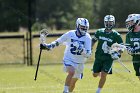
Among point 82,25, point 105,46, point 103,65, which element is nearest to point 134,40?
point 105,46

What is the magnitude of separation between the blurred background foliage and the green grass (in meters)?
4.94

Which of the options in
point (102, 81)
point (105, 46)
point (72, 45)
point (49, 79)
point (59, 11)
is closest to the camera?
point (72, 45)

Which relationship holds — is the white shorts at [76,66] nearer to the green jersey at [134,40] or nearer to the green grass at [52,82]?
the green jersey at [134,40]

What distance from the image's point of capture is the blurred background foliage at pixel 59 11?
2991cm

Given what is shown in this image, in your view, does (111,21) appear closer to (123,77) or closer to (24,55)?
(123,77)

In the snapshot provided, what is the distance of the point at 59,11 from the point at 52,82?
38.8 metres

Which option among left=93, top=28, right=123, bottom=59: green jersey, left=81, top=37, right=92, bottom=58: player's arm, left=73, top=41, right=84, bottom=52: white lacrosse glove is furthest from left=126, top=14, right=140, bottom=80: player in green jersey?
left=73, top=41, right=84, bottom=52: white lacrosse glove

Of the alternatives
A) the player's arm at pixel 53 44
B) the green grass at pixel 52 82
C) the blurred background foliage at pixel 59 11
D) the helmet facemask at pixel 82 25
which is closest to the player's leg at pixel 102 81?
the green grass at pixel 52 82

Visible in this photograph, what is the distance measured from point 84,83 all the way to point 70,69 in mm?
4079

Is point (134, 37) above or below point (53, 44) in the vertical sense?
above

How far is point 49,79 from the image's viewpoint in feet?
59.1

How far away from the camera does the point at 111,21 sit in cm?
1345

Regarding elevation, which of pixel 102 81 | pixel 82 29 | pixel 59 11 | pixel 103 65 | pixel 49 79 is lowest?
pixel 49 79

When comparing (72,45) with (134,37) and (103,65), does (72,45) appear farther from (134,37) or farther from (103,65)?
(134,37)
